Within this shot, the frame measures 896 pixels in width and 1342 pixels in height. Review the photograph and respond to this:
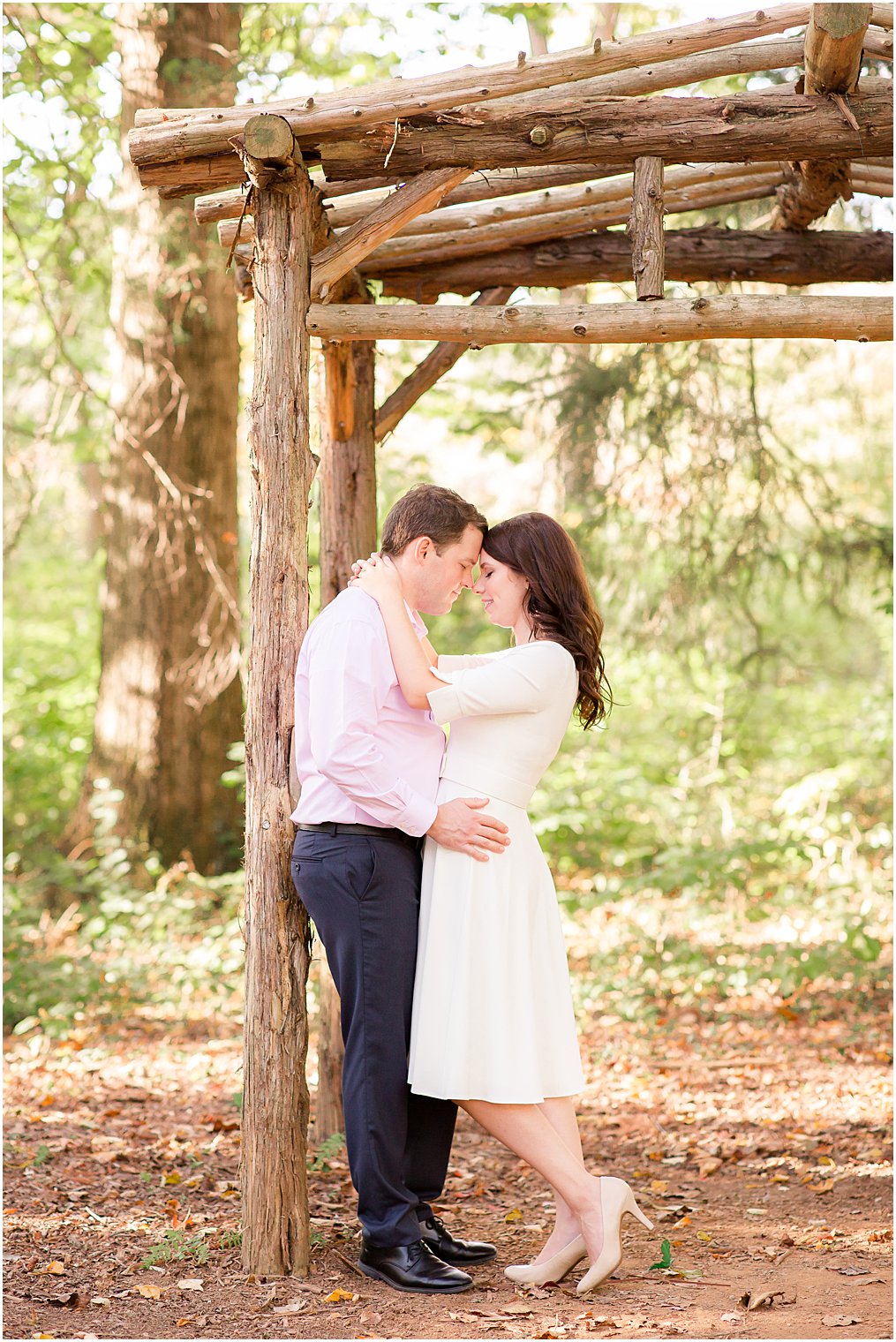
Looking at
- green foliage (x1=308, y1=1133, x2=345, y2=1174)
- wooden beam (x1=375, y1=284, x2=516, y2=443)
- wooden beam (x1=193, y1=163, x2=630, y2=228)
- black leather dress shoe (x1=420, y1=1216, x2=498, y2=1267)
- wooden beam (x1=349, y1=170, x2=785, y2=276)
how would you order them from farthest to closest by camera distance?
wooden beam (x1=375, y1=284, x2=516, y2=443) → wooden beam (x1=349, y1=170, x2=785, y2=276) → green foliage (x1=308, y1=1133, x2=345, y2=1174) → wooden beam (x1=193, y1=163, x2=630, y2=228) → black leather dress shoe (x1=420, y1=1216, x2=498, y2=1267)

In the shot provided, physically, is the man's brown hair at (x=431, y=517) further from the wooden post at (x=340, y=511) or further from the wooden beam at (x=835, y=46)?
the wooden beam at (x=835, y=46)

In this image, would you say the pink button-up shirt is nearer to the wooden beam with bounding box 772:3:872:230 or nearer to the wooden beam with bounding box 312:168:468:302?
the wooden beam with bounding box 312:168:468:302

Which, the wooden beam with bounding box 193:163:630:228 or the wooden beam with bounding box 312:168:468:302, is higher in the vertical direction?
the wooden beam with bounding box 193:163:630:228

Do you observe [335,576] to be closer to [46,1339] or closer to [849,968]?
[46,1339]

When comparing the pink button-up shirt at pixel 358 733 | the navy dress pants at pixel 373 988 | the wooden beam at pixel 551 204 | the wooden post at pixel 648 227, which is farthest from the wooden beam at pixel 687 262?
the navy dress pants at pixel 373 988

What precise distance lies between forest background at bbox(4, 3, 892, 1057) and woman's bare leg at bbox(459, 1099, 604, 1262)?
3889mm

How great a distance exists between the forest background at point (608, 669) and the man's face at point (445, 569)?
156 inches

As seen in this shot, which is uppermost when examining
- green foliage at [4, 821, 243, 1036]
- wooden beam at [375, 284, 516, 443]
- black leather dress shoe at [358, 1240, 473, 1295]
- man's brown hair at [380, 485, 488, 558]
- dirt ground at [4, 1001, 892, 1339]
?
wooden beam at [375, 284, 516, 443]

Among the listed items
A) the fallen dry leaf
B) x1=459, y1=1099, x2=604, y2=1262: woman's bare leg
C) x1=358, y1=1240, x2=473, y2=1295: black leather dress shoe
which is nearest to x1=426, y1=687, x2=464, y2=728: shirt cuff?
x1=459, y1=1099, x2=604, y2=1262: woman's bare leg

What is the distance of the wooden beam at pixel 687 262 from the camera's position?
5.47 metres

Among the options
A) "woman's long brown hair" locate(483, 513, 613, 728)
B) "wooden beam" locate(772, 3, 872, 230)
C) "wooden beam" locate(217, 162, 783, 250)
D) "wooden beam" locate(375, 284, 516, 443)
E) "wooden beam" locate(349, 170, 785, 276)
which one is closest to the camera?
"wooden beam" locate(772, 3, 872, 230)

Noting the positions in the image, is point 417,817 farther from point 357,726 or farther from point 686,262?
point 686,262

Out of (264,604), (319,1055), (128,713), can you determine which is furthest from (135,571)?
(264,604)

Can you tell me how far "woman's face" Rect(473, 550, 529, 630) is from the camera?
3934 millimetres
